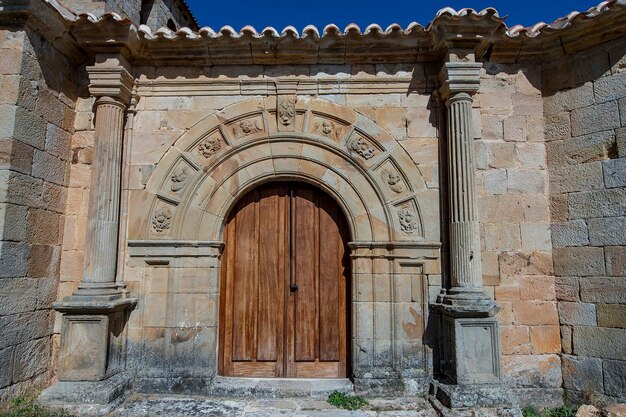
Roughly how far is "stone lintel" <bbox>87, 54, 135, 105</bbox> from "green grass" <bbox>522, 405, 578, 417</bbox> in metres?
4.91

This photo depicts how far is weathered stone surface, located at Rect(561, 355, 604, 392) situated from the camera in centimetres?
398

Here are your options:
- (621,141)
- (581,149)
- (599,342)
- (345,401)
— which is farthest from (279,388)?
(621,141)

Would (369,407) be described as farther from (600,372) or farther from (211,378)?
(600,372)

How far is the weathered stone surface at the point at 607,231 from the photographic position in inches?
156

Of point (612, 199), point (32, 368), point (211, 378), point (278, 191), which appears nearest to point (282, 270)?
point (278, 191)

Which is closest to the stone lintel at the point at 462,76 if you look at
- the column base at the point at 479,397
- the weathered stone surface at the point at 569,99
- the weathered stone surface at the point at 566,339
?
the weathered stone surface at the point at 569,99

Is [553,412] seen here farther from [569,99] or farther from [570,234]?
[569,99]

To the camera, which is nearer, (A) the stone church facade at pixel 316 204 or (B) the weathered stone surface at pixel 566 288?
(A) the stone church facade at pixel 316 204

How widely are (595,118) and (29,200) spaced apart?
5435 mm

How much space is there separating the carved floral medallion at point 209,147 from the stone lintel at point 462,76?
7.76 ft

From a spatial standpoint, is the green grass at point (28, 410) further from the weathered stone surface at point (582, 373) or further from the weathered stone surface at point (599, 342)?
the weathered stone surface at point (599, 342)

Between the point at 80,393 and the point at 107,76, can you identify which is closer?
the point at 80,393

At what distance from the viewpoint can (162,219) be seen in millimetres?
4336

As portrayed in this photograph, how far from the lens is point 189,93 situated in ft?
14.9
